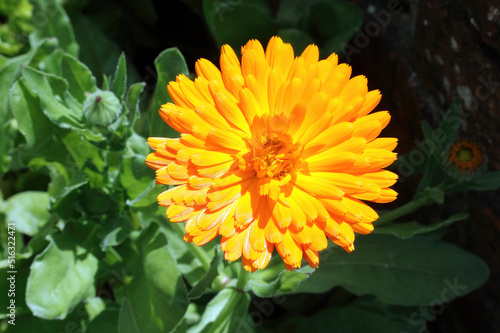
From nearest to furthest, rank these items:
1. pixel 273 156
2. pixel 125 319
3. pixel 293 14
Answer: pixel 273 156 → pixel 125 319 → pixel 293 14

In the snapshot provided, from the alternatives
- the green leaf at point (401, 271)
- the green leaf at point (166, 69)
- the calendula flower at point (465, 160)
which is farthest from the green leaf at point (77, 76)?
the calendula flower at point (465, 160)

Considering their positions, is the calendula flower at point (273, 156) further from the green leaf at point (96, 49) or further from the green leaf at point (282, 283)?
the green leaf at point (96, 49)

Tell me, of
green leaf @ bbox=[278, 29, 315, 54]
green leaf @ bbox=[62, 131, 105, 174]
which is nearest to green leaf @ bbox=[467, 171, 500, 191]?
green leaf @ bbox=[278, 29, 315, 54]

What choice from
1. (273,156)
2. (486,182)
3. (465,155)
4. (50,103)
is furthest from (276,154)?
(50,103)

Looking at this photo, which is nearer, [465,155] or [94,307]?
[465,155]

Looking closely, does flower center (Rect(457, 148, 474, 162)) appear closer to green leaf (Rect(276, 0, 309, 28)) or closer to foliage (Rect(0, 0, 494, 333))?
foliage (Rect(0, 0, 494, 333))

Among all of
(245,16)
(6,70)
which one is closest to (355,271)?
(245,16)

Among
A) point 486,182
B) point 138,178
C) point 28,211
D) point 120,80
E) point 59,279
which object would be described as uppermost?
point 486,182

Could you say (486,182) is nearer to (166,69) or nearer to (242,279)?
(242,279)
